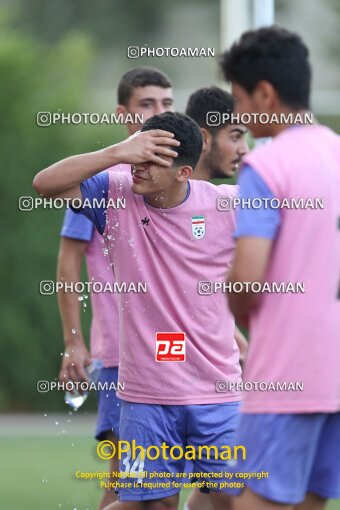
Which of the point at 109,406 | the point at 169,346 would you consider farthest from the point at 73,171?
the point at 109,406

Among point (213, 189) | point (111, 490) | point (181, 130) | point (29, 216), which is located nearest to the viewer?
point (181, 130)

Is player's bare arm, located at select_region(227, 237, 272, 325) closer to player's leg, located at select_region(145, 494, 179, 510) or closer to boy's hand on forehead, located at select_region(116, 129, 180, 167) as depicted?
boy's hand on forehead, located at select_region(116, 129, 180, 167)

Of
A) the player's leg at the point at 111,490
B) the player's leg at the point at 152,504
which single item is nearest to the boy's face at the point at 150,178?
the player's leg at the point at 152,504

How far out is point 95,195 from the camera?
4820 mm

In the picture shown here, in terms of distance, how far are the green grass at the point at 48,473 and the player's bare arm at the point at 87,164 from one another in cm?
278

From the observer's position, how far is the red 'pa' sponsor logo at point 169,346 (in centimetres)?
483

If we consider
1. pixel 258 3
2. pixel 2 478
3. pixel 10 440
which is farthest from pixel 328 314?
pixel 10 440

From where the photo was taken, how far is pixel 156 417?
489 centimetres

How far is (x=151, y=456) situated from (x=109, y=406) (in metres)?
1.14

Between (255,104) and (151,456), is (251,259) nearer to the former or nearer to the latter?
(255,104)

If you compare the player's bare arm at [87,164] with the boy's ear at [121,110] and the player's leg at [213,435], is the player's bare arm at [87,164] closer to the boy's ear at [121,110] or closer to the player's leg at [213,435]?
the player's leg at [213,435]

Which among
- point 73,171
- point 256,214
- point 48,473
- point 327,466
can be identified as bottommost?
point 48,473

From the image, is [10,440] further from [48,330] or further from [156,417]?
[156,417]

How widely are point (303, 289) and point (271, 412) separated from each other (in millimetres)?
387
